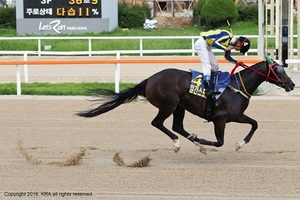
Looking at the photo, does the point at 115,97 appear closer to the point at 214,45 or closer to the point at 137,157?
the point at 137,157

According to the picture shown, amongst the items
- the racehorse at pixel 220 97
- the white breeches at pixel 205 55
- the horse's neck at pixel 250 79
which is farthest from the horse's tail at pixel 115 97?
the horse's neck at pixel 250 79

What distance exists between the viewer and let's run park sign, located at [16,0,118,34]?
88.6 feet

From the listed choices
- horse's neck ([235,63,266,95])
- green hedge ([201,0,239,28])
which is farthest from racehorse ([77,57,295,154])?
green hedge ([201,0,239,28])

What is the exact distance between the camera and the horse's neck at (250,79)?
332 inches

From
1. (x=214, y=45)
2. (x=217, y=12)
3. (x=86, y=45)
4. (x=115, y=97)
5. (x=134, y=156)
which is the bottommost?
(x=134, y=156)

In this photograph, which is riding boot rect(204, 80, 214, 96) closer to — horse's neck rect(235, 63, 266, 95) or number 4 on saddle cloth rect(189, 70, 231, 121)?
number 4 on saddle cloth rect(189, 70, 231, 121)

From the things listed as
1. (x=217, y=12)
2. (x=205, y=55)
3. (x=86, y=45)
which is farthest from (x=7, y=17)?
(x=205, y=55)

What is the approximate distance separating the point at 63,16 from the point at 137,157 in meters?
19.3

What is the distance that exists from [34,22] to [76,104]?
50.4 feet

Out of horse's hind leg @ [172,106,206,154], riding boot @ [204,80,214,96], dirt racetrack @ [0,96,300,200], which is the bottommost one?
dirt racetrack @ [0,96,300,200]

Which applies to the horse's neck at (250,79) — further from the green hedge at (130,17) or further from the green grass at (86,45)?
the green hedge at (130,17)

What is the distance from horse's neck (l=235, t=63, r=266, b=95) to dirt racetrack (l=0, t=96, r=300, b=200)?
764 mm

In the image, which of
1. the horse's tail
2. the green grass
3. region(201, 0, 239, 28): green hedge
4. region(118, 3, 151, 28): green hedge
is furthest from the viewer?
region(118, 3, 151, 28): green hedge

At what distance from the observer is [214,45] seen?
27.3 feet
